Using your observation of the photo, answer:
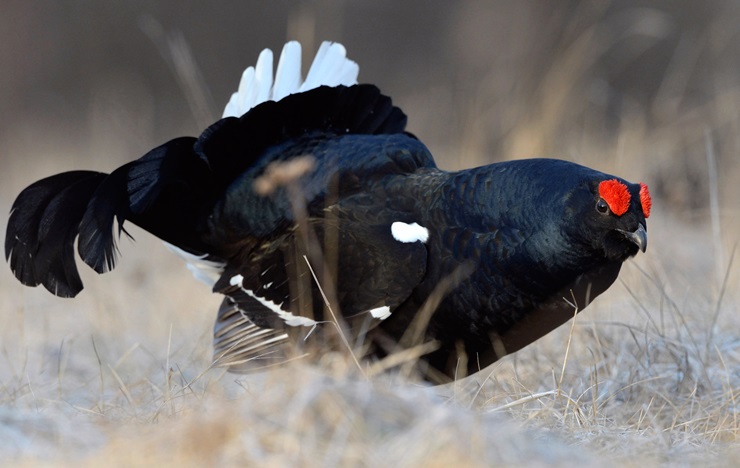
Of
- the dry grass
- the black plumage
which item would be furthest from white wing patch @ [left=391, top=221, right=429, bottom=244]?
the dry grass

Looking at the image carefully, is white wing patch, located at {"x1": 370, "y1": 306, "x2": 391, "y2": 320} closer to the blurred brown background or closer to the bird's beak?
the bird's beak

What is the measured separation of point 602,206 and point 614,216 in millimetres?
47

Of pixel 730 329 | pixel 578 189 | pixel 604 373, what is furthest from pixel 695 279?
pixel 578 189

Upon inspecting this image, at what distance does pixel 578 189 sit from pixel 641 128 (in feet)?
12.2

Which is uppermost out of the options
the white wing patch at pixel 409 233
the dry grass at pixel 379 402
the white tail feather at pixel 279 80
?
the white tail feather at pixel 279 80

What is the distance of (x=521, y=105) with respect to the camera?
777 cm

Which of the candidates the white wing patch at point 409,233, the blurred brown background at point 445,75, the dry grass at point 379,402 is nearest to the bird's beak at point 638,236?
the dry grass at point 379,402

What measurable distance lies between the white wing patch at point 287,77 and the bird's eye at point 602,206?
1.46m

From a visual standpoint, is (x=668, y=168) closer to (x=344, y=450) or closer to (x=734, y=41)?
(x=734, y=41)

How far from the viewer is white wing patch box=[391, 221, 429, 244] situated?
3154 millimetres

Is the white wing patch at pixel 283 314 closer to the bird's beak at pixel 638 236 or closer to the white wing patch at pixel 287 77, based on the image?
the white wing patch at pixel 287 77

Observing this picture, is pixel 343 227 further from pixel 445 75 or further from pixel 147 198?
pixel 445 75

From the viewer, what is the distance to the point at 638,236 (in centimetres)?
293

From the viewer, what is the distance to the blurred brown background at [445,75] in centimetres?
667
